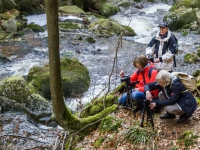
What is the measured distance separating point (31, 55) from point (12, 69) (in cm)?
211

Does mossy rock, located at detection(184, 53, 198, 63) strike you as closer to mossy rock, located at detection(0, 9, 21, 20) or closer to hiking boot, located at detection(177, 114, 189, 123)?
hiking boot, located at detection(177, 114, 189, 123)

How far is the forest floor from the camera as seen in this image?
492cm

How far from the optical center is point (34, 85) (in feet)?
31.3

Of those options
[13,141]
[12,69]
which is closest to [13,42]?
[12,69]

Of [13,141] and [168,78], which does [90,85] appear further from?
[168,78]

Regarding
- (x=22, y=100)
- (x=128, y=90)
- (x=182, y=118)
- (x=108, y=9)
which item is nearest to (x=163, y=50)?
(x=128, y=90)

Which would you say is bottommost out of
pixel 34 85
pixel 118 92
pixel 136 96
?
pixel 34 85

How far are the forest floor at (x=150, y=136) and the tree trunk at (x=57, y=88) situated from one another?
1.04 feet

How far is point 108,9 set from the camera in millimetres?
23641

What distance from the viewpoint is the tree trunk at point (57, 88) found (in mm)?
3908

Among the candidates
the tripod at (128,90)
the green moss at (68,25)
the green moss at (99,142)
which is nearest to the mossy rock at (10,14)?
the green moss at (68,25)

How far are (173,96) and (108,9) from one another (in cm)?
1967

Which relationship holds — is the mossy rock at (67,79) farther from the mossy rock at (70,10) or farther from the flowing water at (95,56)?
the mossy rock at (70,10)

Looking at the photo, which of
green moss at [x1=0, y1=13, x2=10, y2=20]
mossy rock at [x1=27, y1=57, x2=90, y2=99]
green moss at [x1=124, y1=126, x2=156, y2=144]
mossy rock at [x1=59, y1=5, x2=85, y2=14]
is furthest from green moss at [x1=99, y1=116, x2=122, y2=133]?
mossy rock at [x1=59, y1=5, x2=85, y2=14]
